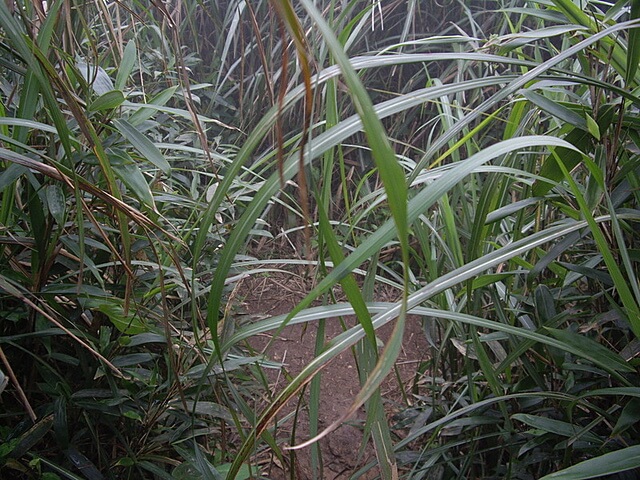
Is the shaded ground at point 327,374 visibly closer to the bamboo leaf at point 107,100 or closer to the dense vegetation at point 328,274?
the dense vegetation at point 328,274

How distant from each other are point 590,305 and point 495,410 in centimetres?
17

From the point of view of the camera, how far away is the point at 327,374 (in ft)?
3.98

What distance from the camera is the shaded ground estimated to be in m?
0.95

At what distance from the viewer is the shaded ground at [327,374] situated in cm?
95

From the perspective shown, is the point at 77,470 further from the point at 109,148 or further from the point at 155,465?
the point at 109,148

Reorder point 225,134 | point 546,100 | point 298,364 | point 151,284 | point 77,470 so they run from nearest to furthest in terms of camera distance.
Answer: point 546,100, point 77,470, point 151,284, point 298,364, point 225,134

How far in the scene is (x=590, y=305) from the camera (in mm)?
674

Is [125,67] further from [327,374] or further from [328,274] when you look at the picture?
[327,374]

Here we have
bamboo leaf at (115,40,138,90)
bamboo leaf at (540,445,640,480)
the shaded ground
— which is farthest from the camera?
the shaded ground

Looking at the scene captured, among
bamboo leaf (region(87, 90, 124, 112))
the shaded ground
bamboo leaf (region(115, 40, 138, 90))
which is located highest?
bamboo leaf (region(115, 40, 138, 90))

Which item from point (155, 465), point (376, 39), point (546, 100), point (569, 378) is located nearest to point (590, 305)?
point (569, 378)

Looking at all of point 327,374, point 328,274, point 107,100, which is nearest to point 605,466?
point 328,274

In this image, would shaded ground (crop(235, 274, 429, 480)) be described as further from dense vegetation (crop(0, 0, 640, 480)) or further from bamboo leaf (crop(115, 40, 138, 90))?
bamboo leaf (crop(115, 40, 138, 90))

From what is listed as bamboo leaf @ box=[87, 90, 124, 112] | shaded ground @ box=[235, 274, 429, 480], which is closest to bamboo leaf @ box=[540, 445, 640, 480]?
shaded ground @ box=[235, 274, 429, 480]
